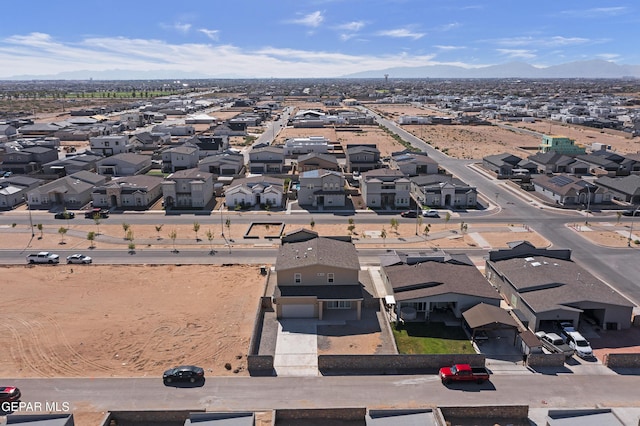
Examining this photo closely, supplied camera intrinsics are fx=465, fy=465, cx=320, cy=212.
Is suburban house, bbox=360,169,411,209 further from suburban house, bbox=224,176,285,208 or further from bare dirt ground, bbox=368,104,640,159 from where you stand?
bare dirt ground, bbox=368,104,640,159

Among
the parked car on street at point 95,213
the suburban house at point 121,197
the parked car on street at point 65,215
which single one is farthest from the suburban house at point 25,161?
the parked car on street at point 95,213

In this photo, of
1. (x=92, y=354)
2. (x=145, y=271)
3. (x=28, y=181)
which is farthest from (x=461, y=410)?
(x=28, y=181)

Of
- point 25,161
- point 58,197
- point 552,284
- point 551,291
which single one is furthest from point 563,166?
point 25,161

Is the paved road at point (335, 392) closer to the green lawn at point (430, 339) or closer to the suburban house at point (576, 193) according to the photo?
the green lawn at point (430, 339)

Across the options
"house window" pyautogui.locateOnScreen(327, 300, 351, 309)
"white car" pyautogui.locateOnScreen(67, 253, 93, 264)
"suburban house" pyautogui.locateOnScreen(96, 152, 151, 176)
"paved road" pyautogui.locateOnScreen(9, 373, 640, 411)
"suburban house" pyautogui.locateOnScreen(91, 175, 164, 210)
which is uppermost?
"suburban house" pyautogui.locateOnScreen(96, 152, 151, 176)

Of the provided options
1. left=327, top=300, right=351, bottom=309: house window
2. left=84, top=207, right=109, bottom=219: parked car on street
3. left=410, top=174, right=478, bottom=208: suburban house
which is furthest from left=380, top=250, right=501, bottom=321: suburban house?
left=84, top=207, right=109, bottom=219: parked car on street

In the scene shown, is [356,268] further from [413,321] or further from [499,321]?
[499,321]
